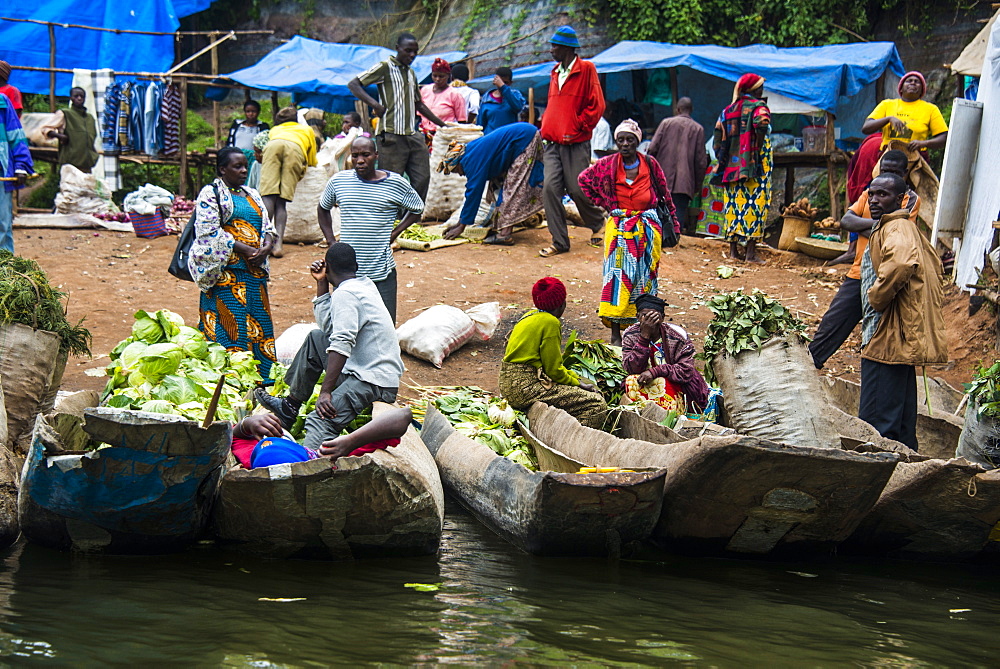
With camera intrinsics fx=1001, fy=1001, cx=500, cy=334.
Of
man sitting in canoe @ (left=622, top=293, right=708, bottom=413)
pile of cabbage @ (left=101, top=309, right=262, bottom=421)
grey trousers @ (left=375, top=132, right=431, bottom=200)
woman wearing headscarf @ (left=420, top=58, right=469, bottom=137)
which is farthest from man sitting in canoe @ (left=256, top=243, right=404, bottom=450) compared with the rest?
woman wearing headscarf @ (left=420, top=58, right=469, bottom=137)

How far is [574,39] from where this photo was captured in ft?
32.2

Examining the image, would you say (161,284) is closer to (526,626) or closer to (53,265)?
(53,265)

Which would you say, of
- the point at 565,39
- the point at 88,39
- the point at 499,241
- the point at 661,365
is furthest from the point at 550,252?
the point at 88,39

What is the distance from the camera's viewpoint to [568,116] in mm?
9922

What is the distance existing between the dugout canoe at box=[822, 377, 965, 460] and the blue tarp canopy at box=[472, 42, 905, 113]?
652 cm

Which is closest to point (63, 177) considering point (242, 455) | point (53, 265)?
point (53, 265)

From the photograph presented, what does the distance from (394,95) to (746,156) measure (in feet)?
12.0

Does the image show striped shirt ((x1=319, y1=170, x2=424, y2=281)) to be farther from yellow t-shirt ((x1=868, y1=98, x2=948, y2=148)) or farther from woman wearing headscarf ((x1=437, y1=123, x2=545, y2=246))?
yellow t-shirt ((x1=868, y1=98, x2=948, y2=148))

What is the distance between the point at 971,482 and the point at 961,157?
16.4ft

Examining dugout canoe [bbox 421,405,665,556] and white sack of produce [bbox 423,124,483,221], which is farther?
white sack of produce [bbox 423,124,483,221]

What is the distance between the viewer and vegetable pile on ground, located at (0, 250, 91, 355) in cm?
550

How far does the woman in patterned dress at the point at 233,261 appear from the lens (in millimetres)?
6160

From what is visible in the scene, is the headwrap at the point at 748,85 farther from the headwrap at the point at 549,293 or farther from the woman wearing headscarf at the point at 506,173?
the headwrap at the point at 549,293

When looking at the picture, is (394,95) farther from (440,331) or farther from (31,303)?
(31,303)
